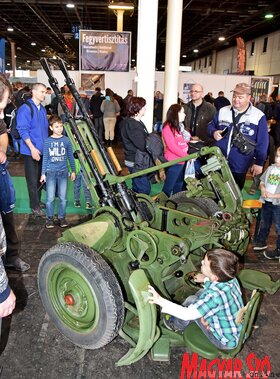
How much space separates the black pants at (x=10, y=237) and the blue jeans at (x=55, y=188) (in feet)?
3.87

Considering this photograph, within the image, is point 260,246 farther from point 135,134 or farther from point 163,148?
point 135,134

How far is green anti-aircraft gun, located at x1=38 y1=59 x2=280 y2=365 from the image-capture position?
8.30 feet

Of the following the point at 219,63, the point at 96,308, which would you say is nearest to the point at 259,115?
the point at 96,308

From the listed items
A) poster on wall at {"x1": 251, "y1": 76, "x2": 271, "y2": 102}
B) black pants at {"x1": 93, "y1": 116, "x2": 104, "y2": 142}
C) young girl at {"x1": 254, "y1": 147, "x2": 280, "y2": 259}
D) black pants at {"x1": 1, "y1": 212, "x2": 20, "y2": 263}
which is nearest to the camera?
black pants at {"x1": 1, "y1": 212, "x2": 20, "y2": 263}

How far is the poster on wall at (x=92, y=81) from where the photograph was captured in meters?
12.9

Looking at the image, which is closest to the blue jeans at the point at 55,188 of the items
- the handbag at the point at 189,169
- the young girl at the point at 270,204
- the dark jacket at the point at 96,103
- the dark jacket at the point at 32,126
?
the dark jacket at the point at 32,126

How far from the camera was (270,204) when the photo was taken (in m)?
4.41

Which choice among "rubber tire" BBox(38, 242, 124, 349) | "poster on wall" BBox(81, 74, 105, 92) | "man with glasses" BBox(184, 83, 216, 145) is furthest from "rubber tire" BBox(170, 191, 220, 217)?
"poster on wall" BBox(81, 74, 105, 92)

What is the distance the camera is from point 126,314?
288 cm

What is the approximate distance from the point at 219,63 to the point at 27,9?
62.7 feet

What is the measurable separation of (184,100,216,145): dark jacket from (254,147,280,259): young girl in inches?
64.8

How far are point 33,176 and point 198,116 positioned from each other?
2580mm

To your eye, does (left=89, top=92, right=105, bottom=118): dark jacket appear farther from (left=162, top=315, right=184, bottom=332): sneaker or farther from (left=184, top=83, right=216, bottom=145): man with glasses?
(left=162, top=315, right=184, bottom=332): sneaker

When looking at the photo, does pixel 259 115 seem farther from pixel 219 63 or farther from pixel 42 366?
pixel 219 63
